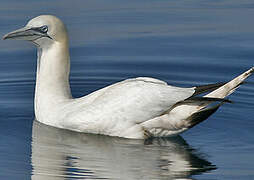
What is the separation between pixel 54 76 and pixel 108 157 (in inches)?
73.8

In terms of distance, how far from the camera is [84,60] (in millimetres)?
17297

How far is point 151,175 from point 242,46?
257 inches

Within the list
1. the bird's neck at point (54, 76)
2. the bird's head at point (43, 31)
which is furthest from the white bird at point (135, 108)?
the bird's neck at point (54, 76)

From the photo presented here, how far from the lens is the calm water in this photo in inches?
476

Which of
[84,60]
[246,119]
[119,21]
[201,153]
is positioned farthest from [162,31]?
[201,153]

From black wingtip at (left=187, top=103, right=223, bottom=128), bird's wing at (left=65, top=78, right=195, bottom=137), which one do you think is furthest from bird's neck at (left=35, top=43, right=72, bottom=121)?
black wingtip at (left=187, top=103, right=223, bottom=128)

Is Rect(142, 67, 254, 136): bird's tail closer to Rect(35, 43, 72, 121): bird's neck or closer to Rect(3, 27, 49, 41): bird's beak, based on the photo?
Rect(35, 43, 72, 121): bird's neck

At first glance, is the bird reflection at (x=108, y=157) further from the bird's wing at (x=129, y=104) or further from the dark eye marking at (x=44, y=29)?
the dark eye marking at (x=44, y=29)

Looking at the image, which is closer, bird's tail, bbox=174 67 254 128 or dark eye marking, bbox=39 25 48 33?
bird's tail, bbox=174 67 254 128

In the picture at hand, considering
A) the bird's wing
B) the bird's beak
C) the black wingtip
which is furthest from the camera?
the bird's beak

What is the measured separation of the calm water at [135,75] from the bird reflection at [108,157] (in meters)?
0.01

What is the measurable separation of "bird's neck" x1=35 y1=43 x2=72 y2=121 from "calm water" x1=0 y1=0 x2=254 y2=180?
1.35ft

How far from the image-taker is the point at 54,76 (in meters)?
13.8

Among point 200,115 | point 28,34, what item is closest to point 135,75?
point 28,34
